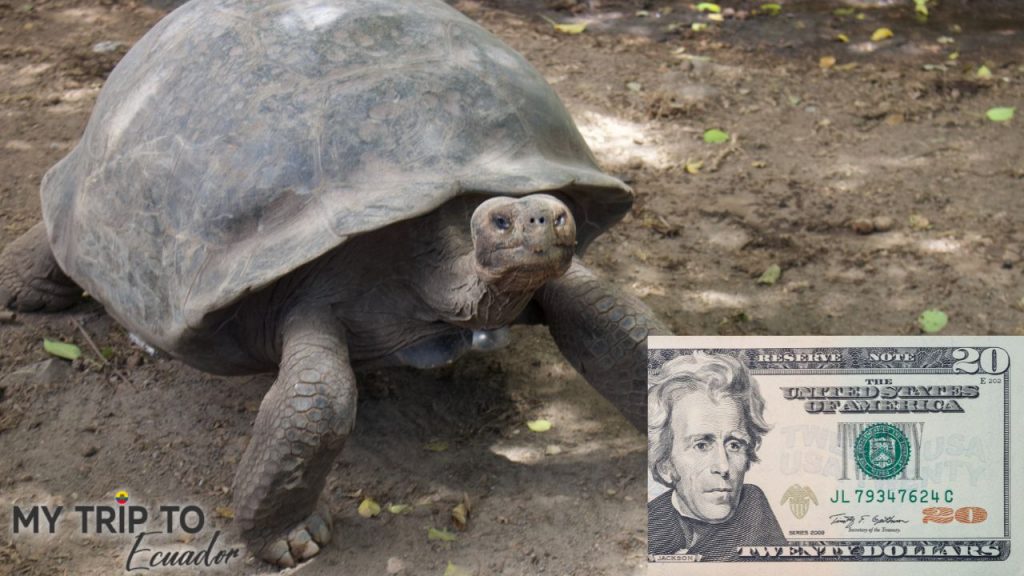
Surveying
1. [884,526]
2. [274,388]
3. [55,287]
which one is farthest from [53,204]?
[884,526]

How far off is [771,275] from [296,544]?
2.22 meters

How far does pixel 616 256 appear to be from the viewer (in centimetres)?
463

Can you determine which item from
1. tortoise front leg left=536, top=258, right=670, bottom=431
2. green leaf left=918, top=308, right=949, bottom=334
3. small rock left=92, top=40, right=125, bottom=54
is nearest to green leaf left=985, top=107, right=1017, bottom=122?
green leaf left=918, top=308, right=949, bottom=334

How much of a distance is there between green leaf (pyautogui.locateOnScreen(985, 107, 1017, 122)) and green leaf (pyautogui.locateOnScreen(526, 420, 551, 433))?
3281 millimetres

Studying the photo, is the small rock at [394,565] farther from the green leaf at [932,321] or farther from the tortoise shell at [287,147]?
the green leaf at [932,321]

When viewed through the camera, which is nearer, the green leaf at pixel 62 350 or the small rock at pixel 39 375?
the small rock at pixel 39 375

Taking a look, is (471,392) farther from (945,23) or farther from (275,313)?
(945,23)

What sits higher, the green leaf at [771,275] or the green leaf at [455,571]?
the green leaf at [455,571]

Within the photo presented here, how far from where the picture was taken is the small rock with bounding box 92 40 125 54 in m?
6.48

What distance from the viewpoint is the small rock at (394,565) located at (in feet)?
9.89

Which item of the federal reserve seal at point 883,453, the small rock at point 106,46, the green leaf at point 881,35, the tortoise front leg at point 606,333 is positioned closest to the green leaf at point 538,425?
the tortoise front leg at point 606,333

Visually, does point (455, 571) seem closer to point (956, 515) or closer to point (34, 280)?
point (956, 515)

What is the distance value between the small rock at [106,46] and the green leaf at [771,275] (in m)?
4.01

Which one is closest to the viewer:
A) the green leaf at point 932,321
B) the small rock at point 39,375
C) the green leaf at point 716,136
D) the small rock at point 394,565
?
the small rock at point 394,565
